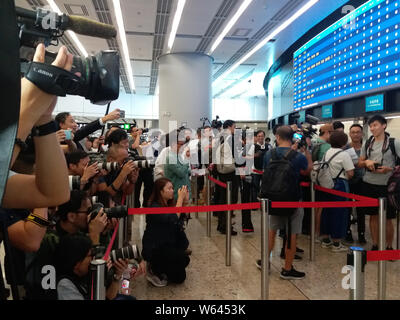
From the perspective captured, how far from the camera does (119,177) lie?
3135 mm

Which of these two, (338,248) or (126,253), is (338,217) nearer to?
(338,248)

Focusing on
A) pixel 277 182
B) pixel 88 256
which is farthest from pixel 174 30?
pixel 88 256

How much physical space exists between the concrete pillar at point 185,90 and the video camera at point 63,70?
974 centimetres

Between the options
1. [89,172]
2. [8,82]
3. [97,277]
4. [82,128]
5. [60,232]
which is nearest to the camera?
[8,82]

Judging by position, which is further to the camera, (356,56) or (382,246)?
(356,56)

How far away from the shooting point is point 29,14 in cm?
93

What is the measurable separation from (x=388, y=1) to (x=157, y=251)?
5.02 meters

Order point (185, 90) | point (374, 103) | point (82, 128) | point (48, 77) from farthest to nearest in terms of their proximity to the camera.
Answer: point (185, 90), point (374, 103), point (82, 128), point (48, 77)

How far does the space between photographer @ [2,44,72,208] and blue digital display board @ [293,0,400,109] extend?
543 cm

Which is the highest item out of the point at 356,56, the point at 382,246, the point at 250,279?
the point at 356,56

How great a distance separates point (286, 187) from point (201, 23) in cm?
596

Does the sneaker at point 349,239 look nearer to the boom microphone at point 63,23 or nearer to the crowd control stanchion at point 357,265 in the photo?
the crowd control stanchion at point 357,265

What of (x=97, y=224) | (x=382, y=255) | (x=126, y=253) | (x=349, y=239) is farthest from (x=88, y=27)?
(x=349, y=239)

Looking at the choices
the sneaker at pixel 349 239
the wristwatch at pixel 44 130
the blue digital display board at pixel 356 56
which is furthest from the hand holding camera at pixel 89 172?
the blue digital display board at pixel 356 56
